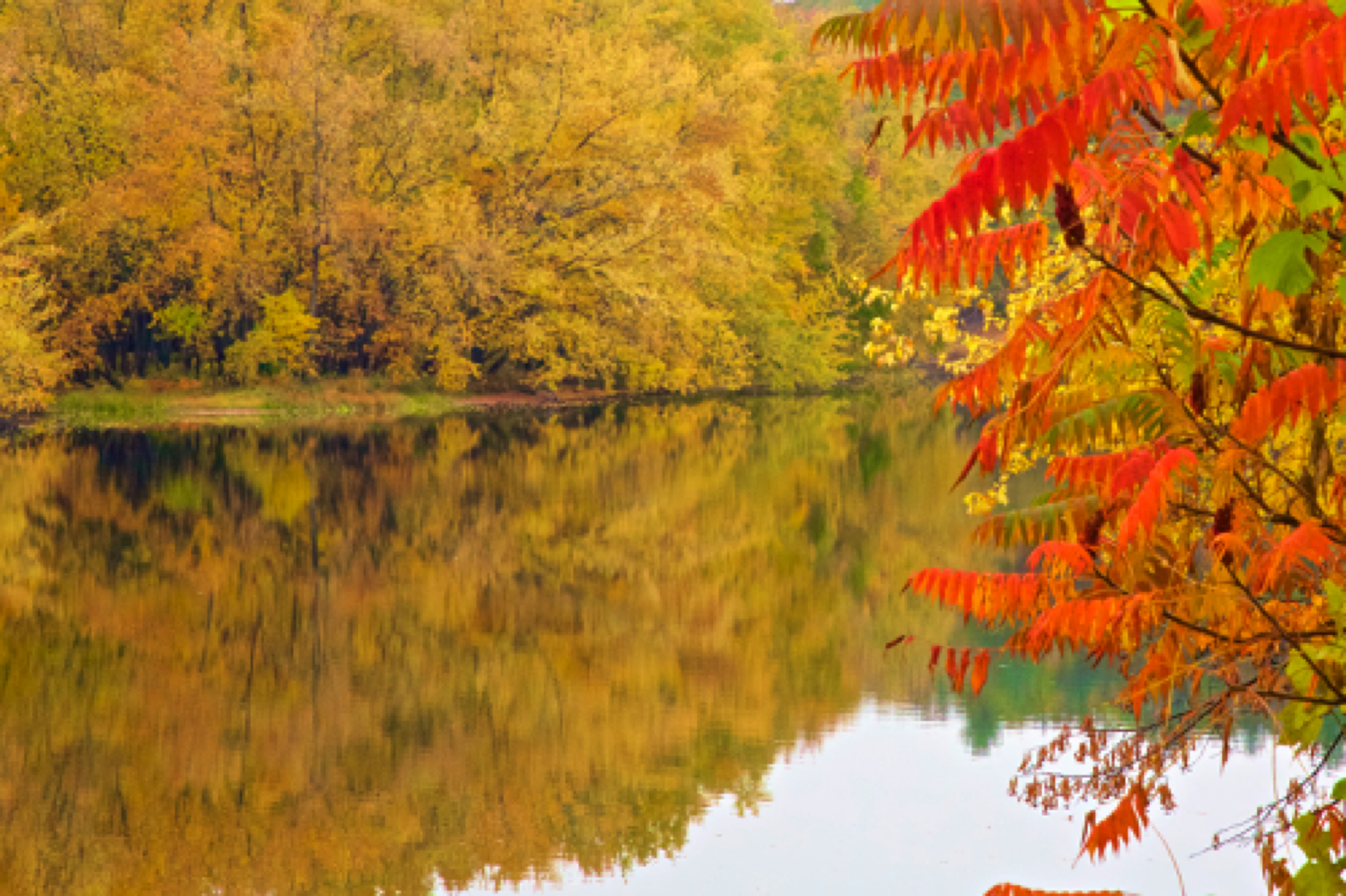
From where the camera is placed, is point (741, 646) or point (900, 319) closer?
point (741, 646)

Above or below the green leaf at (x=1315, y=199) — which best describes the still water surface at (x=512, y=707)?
below

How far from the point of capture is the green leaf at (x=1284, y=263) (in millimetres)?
3686

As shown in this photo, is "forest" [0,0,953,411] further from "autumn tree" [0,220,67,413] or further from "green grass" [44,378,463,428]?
"green grass" [44,378,463,428]

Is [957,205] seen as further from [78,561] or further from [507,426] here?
[507,426]

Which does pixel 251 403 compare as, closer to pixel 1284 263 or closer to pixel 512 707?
pixel 512 707

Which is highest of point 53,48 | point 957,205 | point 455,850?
point 53,48

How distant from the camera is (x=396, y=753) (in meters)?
10.9

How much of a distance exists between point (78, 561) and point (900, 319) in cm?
5010

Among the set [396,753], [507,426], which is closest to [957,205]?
[396,753]

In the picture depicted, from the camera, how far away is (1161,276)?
15.0 ft

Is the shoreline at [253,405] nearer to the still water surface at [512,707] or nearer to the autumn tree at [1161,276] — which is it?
the still water surface at [512,707]

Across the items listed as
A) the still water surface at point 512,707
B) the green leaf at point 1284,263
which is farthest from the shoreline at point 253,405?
the green leaf at point 1284,263

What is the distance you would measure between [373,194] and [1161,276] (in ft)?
146

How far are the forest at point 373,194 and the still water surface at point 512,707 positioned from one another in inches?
742
